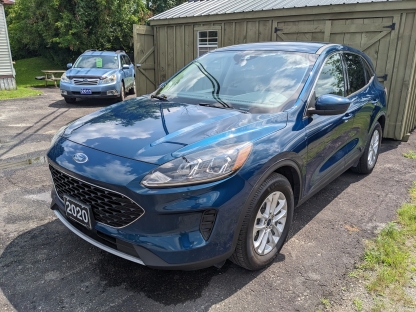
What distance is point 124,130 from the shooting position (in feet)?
8.66

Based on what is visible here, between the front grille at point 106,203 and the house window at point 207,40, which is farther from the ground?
the house window at point 207,40

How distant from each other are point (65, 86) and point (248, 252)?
31.8 ft

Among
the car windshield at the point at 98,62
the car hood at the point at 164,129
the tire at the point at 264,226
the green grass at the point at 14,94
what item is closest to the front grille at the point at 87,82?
the car windshield at the point at 98,62

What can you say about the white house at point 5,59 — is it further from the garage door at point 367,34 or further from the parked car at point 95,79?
the garage door at point 367,34

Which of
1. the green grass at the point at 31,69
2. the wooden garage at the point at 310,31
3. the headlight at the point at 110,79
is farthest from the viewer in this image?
the green grass at the point at 31,69

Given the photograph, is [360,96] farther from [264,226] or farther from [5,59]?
[5,59]

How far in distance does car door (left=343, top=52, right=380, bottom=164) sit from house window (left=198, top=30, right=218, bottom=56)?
5006 millimetres

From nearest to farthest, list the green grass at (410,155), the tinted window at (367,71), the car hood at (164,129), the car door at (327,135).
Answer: the car hood at (164,129) → the car door at (327,135) → the tinted window at (367,71) → the green grass at (410,155)

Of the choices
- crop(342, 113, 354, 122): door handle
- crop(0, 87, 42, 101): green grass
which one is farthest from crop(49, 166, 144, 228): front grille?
crop(0, 87, 42, 101): green grass

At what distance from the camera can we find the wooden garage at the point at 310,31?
620 cm

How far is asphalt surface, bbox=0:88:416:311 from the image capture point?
7.77ft

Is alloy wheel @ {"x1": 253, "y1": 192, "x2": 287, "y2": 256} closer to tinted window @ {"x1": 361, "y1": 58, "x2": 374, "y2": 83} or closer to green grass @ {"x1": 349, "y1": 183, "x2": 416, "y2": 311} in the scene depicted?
green grass @ {"x1": 349, "y1": 183, "x2": 416, "y2": 311}

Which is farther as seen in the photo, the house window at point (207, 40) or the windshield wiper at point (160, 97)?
the house window at point (207, 40)

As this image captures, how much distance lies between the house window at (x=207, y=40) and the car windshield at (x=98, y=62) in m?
3.69
